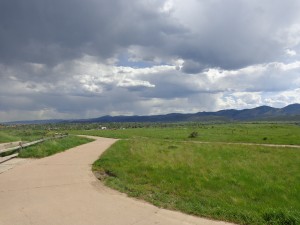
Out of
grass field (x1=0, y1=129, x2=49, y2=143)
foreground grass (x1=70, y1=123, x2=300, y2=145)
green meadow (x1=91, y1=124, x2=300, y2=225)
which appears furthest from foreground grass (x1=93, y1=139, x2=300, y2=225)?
foreground grass (x1=70, y1=123, x2=300, y2=145)

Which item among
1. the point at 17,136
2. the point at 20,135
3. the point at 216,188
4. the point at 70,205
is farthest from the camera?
the point at 20,135

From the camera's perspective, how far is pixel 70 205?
9070mm

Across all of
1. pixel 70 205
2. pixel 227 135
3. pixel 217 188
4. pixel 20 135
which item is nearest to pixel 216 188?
pixel 217 188

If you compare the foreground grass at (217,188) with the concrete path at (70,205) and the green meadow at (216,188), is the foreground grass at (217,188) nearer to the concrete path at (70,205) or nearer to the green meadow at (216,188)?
the green meadow at (216,188)

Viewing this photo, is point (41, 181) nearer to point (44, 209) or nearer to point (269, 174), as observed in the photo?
point (44, 209)

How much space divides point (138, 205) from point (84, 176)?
505cm

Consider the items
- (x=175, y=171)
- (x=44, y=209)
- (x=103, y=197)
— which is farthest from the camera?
(x=175, y=171)

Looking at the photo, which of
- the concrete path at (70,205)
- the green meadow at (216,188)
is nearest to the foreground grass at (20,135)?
the green meadow at (216,188)

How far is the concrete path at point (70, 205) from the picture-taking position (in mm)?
7836

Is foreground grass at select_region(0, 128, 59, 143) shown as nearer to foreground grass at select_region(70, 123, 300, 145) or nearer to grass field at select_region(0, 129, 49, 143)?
grass field at select_region(0, 129, 49, 143)

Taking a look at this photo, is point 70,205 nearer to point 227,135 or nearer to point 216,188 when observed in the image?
point 216,188

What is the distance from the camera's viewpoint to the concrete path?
7836 millimetres

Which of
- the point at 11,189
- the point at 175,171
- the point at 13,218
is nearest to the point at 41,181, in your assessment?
the point at 11,189

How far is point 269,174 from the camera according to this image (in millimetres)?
16453
